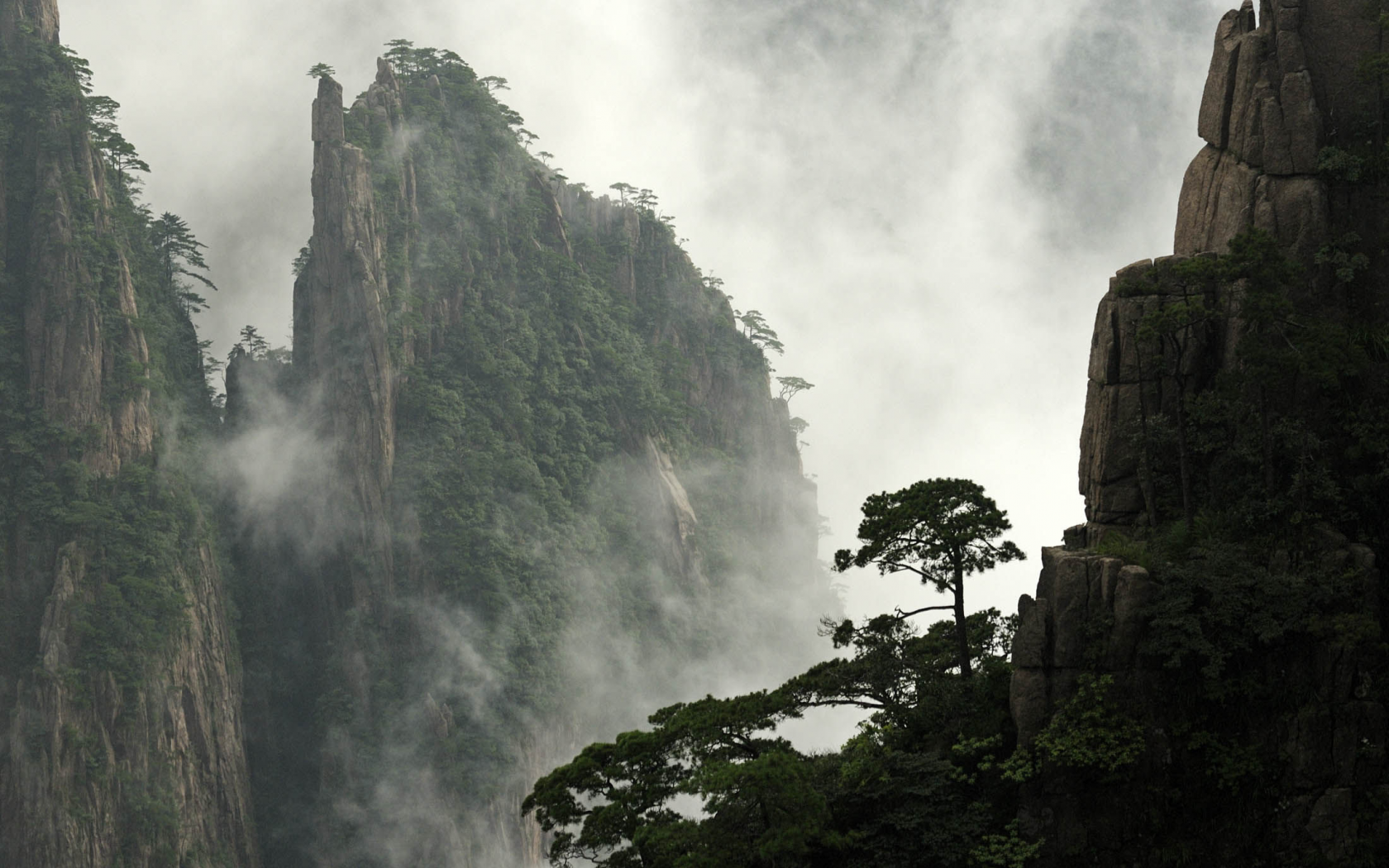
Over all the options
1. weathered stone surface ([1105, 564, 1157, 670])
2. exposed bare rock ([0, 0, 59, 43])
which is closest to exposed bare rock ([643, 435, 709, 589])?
exposed bare rock ([0, 0, 59, 43])

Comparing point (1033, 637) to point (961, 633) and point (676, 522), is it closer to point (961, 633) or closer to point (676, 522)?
point (961, 633)

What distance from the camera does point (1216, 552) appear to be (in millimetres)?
29719

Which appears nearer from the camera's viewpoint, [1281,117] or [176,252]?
[1281,117]

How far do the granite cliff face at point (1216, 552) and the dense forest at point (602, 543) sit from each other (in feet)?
Answer: 0.28

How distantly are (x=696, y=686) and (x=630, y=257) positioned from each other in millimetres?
37163

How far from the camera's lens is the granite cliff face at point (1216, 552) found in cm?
2833

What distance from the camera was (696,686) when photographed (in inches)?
4016

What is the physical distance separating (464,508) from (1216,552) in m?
68.3

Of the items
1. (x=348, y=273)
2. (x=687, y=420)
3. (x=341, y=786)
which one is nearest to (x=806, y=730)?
(x=687, y=420)

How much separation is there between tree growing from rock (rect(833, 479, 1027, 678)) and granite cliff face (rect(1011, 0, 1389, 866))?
1.42 metres

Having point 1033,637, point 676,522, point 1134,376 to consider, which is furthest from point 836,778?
point 676,522

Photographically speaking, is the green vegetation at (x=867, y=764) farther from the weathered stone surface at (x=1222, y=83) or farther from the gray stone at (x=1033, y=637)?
the weathered stone surface at (x=1222, y=83)

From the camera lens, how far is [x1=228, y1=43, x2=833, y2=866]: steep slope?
86.1 metres

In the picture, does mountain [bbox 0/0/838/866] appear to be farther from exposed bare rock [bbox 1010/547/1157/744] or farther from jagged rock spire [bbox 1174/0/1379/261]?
jagged rock spire [bbox 1174/0/1379/261]
